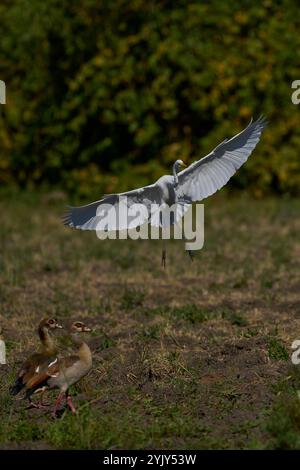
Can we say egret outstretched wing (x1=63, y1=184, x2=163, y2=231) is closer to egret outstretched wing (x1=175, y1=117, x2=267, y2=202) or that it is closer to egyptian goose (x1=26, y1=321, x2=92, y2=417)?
egret outstretched wing (x1=175, y1=117, x2=267, y2=202)

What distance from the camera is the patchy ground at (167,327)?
5.80 m

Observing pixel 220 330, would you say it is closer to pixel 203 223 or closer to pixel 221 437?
pixel 221 437

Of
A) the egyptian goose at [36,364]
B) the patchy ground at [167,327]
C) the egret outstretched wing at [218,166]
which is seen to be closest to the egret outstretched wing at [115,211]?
the egret outstretched wing at [218,166]

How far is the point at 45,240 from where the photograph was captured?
1191 cm

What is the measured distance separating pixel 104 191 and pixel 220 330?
640 cm

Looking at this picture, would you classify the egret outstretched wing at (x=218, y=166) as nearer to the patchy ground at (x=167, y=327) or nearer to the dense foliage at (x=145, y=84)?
the patchy ground at (x=167, y=327)

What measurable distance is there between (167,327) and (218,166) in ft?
4.40

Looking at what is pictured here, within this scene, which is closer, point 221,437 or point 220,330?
point 221,437

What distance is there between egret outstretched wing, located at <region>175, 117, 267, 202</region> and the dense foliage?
5159mm

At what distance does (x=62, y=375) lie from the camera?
20.0 feet

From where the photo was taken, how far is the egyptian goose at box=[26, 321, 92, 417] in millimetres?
6039

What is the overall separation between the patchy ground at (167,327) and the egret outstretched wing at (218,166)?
2.98ft

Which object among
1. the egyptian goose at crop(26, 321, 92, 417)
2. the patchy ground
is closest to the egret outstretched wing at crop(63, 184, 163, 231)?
the patchy ground

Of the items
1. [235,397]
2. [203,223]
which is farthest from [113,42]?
[235,397]
